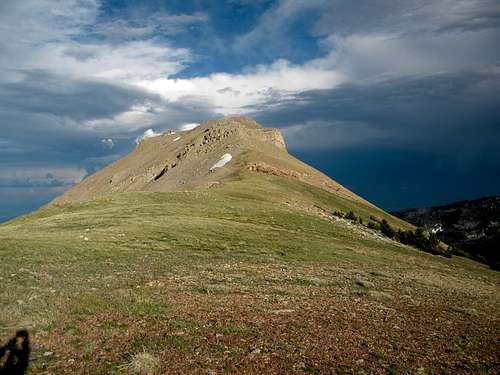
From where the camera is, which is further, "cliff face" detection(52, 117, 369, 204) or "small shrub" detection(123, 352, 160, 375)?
"cliff face" detection(52, 117, 369, 204)

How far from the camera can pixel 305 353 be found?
13477mm

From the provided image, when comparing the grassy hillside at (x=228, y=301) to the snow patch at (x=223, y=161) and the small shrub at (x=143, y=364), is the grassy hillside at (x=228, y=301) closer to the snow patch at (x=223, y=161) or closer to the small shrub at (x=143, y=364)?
the small shrub at (x=143, y=364)

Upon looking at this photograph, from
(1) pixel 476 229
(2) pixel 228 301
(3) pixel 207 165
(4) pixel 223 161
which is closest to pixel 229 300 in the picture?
(2) pixel 228 301

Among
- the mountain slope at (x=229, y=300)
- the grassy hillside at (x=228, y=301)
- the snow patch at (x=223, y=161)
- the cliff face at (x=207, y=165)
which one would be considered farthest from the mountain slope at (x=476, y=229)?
the grassy hillside at (x=228, y=301)

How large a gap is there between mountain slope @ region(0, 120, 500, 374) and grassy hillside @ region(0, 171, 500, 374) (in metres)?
0.09

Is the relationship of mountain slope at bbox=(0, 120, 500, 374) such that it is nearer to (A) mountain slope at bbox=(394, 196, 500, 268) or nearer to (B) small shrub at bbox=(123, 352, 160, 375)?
(B) small shrub at bbox=(123, 352, 160, 375)

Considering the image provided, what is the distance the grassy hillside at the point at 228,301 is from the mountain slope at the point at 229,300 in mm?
86

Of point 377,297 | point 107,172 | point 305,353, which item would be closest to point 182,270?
point 377,297

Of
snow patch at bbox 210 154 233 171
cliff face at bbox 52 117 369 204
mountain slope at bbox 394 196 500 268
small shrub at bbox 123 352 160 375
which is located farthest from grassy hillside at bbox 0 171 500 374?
mountain slope at bbox 394 196 500 268

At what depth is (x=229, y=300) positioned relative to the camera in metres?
19.6

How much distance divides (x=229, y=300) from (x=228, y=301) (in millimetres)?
192

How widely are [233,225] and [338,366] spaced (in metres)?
30.0

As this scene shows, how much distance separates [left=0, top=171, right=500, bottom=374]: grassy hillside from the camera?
43.3ft

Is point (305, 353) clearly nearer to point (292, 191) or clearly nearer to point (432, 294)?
point (432, 294)
